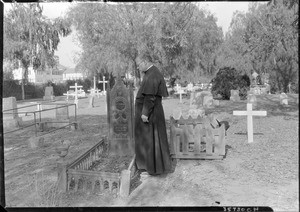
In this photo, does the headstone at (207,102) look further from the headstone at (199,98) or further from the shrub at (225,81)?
the shrub at (225,81)

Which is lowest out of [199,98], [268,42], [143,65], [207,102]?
[207,102]

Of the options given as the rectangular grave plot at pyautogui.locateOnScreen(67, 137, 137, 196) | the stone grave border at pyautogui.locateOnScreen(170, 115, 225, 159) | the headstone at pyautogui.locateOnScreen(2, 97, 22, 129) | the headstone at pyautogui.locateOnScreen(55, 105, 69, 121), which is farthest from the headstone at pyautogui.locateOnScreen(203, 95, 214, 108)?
the rectangular grave plot at pyautogui.locateOnScreen(67, 137, 137, 196)

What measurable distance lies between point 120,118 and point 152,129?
1.51m

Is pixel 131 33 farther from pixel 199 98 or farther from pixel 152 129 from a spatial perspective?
pixel 152 129

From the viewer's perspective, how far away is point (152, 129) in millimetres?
4566

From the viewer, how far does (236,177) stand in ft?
15.1

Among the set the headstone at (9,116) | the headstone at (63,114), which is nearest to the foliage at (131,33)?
the headstone at (63,114)

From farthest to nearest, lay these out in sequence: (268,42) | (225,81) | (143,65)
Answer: (225,81) → (268,42) → (143,65)

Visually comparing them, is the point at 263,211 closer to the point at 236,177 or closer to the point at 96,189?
the point at 236,177

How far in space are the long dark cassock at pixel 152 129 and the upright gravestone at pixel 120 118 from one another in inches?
47.2

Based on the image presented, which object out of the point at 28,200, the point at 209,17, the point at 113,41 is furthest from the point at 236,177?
the point at 209,17

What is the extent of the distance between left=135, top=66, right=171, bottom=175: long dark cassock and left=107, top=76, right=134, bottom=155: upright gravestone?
3.93 feet

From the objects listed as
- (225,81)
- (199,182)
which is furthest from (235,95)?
(199,182)

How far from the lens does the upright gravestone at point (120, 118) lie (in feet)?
19.2
